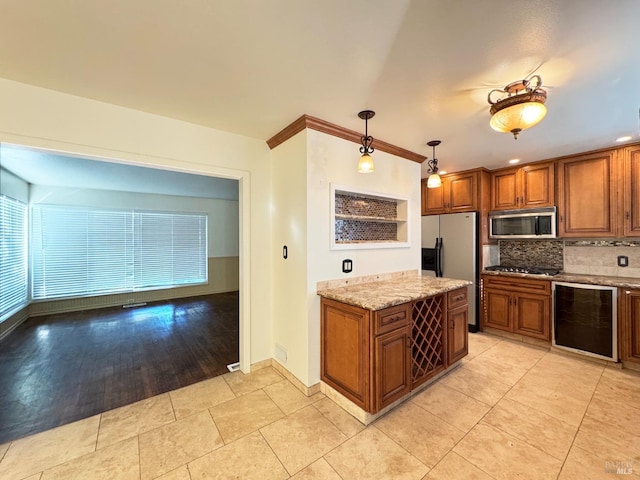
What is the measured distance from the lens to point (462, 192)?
395 cm

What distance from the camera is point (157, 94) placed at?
6.25 ft

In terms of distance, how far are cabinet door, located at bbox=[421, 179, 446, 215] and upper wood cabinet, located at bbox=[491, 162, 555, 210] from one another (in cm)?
71

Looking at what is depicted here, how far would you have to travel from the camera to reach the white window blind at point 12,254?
3.78m

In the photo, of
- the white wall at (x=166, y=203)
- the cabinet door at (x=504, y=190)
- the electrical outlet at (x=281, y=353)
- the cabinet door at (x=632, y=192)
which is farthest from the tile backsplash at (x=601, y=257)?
the white wall at (x=166, y=203)

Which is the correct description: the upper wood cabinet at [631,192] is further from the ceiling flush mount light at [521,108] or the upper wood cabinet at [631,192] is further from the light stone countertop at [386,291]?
the ceiling flush mount light at [521,108]

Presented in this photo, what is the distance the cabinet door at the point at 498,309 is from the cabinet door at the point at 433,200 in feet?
4.64

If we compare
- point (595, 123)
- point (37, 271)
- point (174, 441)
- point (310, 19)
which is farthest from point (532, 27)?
point (37, 271)

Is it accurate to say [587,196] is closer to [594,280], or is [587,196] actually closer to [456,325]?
[594,280]

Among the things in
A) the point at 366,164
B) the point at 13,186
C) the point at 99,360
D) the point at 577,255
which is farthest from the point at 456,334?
the point at 13,186

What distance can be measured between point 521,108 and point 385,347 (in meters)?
1.88

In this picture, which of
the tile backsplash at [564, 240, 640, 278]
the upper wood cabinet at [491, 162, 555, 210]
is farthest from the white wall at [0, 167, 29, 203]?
the tile backsplash at [564, 240, 640, 278]

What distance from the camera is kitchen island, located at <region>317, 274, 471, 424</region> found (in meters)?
1.91

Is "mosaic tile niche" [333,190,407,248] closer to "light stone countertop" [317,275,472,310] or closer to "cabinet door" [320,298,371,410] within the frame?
"light stone countertop" [317,275,472,310]

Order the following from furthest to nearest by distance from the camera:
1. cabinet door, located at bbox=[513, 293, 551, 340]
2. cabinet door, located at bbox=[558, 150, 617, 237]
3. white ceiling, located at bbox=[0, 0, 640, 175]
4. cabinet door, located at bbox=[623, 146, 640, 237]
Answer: cabinet door, located at bbox=[513, 293, 551, 340], cabinet door, located at bbox=[558, 150, 617, 237], cabinet door, located at bbox=[623, 146, 640, 237], white ceiling, located at bbox=[0, 0, 640, 175]
